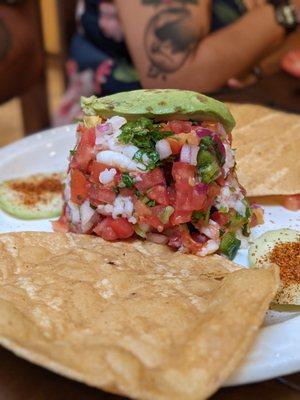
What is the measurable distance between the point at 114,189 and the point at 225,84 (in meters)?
1.28

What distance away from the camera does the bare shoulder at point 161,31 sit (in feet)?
8.00

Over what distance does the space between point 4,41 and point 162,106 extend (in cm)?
166

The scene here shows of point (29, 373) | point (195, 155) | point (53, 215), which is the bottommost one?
point (53, 215)

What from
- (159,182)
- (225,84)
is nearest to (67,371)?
(159,182)

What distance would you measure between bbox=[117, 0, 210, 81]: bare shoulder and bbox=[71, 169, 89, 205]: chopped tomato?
1.02m

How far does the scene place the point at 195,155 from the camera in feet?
4.79

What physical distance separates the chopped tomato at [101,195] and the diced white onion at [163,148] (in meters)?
→ 0.15

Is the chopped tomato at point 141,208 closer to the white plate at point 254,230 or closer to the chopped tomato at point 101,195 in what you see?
the chopped tomato at point 101,195

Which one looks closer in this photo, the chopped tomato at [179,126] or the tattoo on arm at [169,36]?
the chopped tomato at [179,126]

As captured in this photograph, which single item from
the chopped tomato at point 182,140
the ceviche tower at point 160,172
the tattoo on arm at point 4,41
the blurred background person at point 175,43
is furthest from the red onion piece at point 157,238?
the tattoo on arm at point 4,41

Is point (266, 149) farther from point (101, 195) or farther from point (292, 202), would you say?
point (101, 195)

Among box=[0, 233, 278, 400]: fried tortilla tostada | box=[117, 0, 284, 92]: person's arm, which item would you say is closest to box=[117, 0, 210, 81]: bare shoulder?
box=[117, 0, 284, 92]: person's arm

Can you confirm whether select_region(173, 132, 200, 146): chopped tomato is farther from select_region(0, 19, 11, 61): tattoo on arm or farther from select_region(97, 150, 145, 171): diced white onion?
select_region(0, 19, 11, 61): tattoo on arm

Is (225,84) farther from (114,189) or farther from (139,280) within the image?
(139,280)
